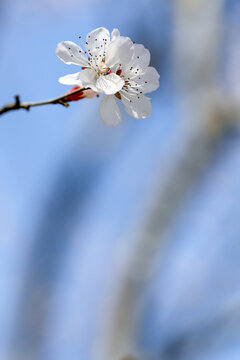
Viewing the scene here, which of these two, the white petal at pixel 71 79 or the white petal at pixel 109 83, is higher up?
the white petal at pixel 71 79

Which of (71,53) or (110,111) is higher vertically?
(71,53)

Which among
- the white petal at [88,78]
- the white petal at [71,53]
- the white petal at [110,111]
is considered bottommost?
the white petal at [110,111]

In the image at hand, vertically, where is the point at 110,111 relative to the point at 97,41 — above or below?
below

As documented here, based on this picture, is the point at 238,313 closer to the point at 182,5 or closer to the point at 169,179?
the point at 169,179
